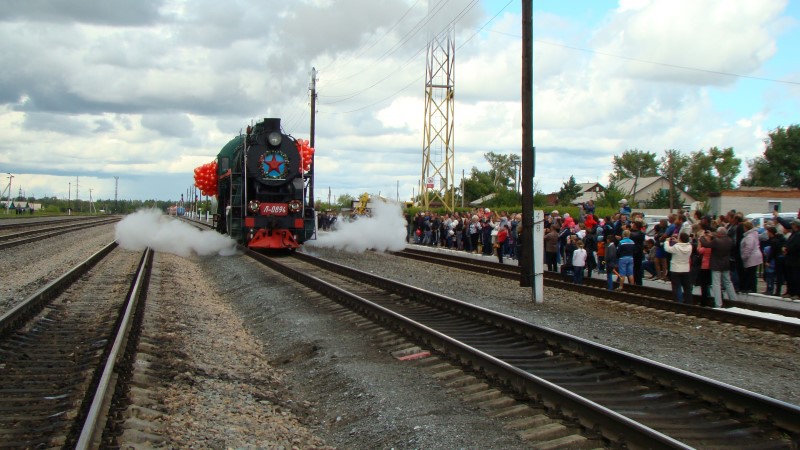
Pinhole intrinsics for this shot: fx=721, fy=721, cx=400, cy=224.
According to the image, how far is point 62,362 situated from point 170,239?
74.6 ft

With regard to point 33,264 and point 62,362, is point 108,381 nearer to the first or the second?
point 62,362

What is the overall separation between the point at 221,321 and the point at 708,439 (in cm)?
847

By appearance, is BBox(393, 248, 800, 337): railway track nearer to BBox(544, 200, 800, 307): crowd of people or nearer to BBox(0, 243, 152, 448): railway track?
BBox(544, 200, 800, 307): crowd of people

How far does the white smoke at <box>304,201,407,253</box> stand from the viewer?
3088 centimetres

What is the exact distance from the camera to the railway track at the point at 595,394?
17.6 ft

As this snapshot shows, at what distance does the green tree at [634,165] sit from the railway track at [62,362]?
10797 centimetres

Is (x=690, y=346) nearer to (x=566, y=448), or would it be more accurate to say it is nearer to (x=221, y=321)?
(x=566, y=448)

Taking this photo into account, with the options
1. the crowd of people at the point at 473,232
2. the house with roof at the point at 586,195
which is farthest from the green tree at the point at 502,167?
the crowd of people at the point at 473,232

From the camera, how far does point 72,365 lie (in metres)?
7.81

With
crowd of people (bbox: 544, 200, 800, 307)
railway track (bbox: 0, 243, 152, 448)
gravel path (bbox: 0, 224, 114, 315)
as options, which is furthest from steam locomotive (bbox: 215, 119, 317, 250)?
crowd of people (bbox: 544, 200, 800, 307)

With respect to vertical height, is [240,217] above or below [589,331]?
above

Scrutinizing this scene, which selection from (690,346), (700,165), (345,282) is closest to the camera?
(690,346)

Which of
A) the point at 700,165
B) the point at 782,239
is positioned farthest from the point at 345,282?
the point at 700,165

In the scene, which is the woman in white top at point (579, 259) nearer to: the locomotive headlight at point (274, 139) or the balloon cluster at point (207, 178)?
the locomotive headlight at point (274, 139)
